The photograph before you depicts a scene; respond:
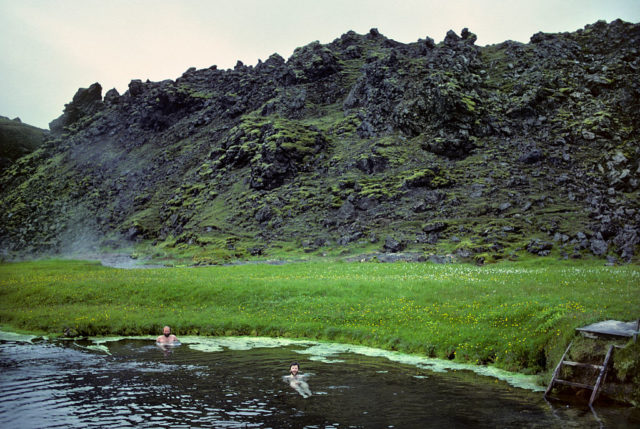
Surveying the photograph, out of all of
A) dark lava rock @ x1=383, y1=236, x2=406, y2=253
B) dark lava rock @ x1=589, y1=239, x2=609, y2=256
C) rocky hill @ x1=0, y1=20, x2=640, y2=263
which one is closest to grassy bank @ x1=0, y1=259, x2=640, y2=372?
dark lava rock @ x1=589, y1=239, x2=609, y2=256

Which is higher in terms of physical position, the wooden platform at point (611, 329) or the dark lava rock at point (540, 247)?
the dark lava rock at point (540, 247)

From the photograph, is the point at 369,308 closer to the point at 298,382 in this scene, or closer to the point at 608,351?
the point at 298,382

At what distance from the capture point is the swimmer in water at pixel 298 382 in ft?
65.3

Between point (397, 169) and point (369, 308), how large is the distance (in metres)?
85.0

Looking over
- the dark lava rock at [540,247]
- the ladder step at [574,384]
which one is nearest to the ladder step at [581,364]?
the ladder step at [574,384]

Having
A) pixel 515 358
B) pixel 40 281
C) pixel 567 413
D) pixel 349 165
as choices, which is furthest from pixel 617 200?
pixel 40 281

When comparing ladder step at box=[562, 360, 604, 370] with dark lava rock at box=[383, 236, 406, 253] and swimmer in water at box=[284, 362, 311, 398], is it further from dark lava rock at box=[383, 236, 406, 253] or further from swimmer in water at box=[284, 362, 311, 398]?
dark lava rock at box=[383, 236, 406, 253]

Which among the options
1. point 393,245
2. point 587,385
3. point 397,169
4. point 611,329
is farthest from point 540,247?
point 587,385

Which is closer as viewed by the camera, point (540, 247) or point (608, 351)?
point (608, 351)

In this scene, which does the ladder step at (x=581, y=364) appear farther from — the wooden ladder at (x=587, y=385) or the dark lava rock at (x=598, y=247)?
the dark lava rock at (x=598, y=247)

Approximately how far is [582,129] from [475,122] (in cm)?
2474

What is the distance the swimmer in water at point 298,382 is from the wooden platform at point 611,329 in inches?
486

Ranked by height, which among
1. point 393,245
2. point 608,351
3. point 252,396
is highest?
point 393,245

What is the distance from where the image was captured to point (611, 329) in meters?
19.9
